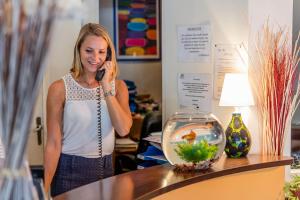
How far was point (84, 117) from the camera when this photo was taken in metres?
2.27

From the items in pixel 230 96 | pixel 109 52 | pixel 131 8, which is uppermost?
pixel 131 8

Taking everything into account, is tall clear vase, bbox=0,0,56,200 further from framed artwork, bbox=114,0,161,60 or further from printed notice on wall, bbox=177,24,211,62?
framed artwork, bbox=114,0,161,60

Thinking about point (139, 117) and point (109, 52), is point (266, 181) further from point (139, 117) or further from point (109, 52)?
point (139, 117)

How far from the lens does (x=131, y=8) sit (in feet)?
14.6

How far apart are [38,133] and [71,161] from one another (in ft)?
2.83

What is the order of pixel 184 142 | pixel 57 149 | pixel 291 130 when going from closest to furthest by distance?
pixel 184 142
pixel 57 149
pixel 291 130

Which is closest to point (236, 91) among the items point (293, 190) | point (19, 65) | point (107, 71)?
point (293, 190)

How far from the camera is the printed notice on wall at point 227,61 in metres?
2.59

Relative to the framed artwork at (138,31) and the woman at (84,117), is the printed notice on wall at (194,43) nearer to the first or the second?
the woman at (84,117)

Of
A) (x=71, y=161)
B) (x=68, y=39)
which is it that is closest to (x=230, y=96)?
(x=71, y=161)

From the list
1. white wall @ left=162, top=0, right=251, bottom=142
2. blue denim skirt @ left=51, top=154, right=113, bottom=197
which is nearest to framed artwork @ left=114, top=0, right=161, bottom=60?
white wall @ left=162, top=0, right=251, bottom=142

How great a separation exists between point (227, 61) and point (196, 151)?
760 mm

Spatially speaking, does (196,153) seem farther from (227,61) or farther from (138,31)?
(138,31)

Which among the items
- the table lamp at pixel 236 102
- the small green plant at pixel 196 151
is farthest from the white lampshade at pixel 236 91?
the small green plant at pixel 196 151
